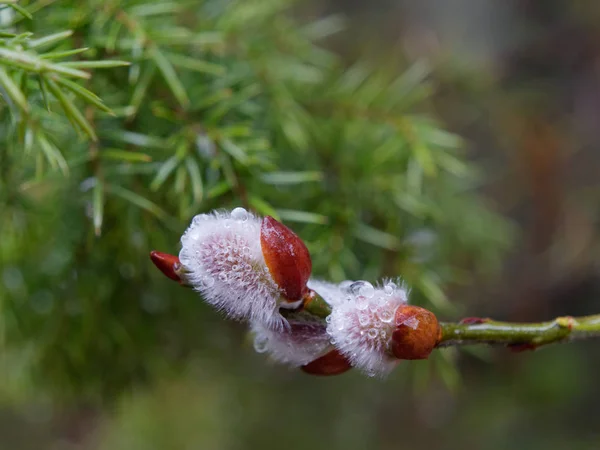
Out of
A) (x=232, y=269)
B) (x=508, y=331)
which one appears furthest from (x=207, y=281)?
(x=508, y=331)

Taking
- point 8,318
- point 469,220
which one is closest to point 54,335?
point 8,318

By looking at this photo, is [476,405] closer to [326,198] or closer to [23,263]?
[326,198]

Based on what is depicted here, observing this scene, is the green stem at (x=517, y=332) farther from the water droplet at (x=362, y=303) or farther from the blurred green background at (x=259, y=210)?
the blurred green background at (x=259, y=210)

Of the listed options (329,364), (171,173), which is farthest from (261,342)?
(171,173)

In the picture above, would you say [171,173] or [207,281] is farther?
[171,173]

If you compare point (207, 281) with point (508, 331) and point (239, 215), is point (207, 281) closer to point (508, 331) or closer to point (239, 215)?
point (239, 215)

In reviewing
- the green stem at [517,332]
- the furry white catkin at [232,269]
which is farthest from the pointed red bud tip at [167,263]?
the green stem at [517,332]

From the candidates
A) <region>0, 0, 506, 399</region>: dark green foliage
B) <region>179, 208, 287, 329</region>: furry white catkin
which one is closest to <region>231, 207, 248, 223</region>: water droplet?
<region>179, 208, 287, 329</region>: furry white catkin
